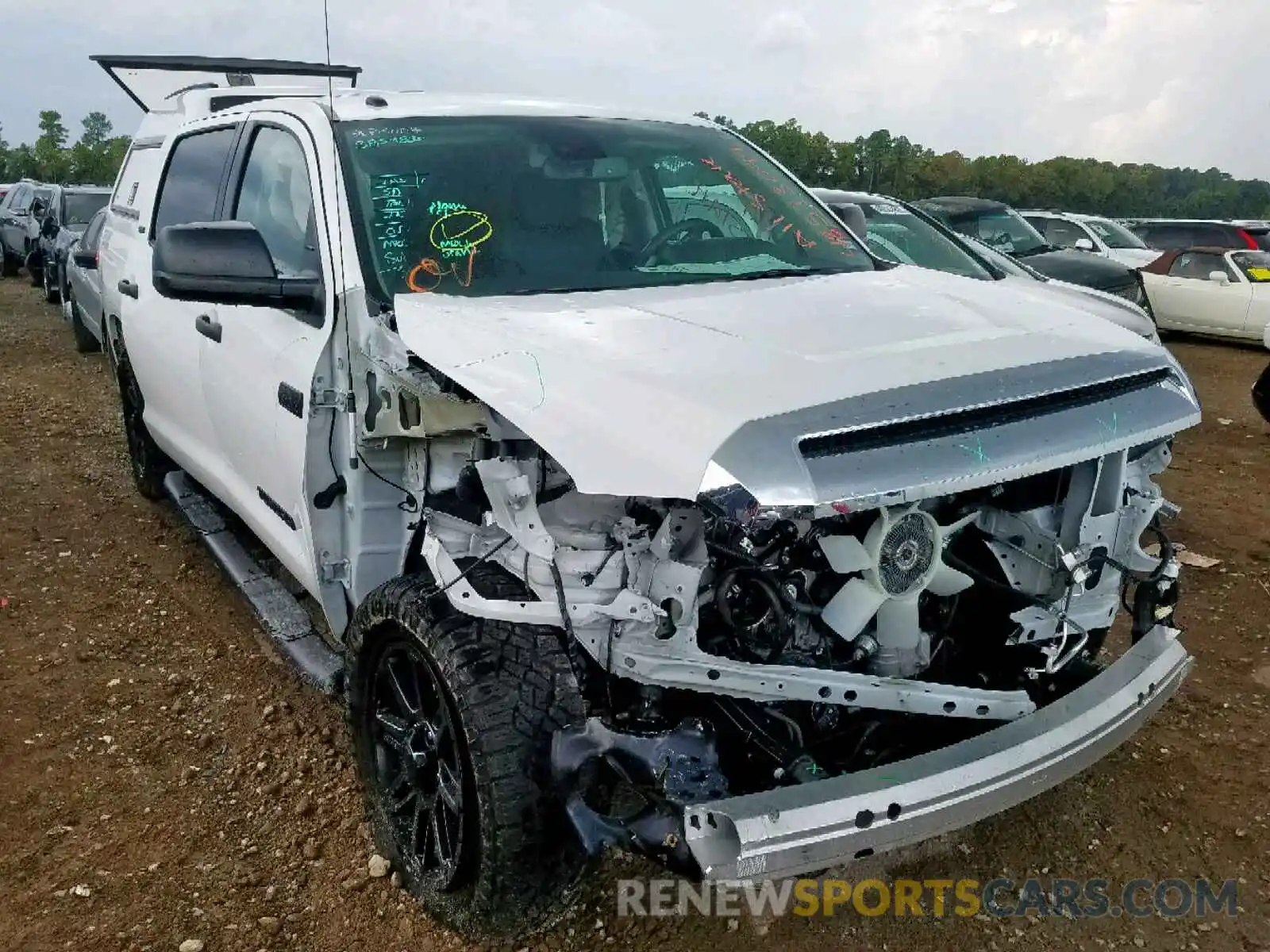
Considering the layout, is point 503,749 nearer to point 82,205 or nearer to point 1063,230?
Result: point 82,205

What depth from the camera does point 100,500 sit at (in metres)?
5.87

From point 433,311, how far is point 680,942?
1.67 meters

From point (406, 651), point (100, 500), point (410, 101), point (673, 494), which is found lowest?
point (100, 500)

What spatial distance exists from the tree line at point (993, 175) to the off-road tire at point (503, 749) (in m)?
30.2

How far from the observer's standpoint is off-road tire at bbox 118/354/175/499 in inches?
209

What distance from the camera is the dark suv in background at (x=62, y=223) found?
1311 cm

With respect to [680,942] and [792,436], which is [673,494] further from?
[680,942]

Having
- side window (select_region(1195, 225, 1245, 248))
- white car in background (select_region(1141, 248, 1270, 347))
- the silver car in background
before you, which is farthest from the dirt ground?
side window (select_region(1195, 225, 1245, 248))

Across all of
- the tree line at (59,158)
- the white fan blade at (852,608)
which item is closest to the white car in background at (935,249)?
the white fan blade at (852,608)

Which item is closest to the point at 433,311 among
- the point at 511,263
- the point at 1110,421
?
the point at 511,263

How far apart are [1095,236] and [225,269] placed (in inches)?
547

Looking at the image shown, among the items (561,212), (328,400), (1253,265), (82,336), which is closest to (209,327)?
(328,400)

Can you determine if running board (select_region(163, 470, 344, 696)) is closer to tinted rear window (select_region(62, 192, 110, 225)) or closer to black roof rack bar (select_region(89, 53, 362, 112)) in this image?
black roof rack bar (select_region(89, 53, 362, 112))

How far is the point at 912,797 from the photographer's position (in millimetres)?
2115
